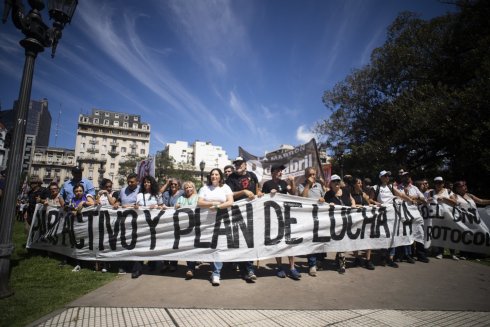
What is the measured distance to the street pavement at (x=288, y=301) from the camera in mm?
3094

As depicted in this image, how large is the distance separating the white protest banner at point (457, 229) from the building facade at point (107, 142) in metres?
78.9

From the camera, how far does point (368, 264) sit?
5676mm

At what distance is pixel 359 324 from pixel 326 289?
4.08 feet

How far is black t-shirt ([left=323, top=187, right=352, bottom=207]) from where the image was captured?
19.2 feet

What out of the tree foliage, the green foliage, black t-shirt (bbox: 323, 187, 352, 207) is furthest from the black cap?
the tree foliage

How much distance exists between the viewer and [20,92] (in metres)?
3.85

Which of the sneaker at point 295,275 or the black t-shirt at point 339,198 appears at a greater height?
the black t-shirt at point 339,198

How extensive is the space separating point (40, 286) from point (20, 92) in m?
3.10

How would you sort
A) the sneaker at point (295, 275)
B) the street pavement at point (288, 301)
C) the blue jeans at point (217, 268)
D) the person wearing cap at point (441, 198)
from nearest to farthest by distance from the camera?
the street pavement at point (288, 301) < the blue jeans at point (217, 268) < the sneaker at point (295, 275) < the person wearing cap at point (441, 198)

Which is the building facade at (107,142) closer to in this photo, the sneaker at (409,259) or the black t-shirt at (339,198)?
the black t-shirt at (339,198)

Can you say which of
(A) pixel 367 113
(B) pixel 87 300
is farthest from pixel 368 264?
(A) pixel 367 113

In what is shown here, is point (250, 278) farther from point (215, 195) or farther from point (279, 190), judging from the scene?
point (279, 190)

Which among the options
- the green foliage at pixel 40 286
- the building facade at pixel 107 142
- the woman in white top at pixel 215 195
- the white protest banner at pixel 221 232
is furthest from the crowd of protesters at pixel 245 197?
the building facade at pixel 107 142

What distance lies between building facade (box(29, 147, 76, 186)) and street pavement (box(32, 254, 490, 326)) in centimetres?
8716
